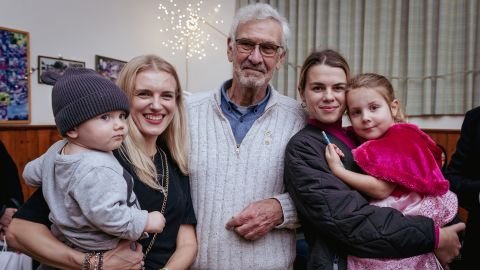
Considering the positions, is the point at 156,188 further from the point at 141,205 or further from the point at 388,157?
the point at 388,157

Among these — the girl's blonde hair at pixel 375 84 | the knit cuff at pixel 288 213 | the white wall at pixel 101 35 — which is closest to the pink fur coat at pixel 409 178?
the girl's blonde hair at pixel 375 84

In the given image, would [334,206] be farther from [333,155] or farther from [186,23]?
[186,23]

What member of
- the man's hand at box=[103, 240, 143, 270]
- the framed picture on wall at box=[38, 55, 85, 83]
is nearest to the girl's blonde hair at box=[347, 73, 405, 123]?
the man's hand at box=[103, 240, 143, 270]

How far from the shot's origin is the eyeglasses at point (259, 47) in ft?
5.68

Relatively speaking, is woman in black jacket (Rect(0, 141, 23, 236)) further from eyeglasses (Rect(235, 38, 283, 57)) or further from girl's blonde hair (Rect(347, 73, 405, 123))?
girl's blonde hair (Rect(347, 73, 405, 123))

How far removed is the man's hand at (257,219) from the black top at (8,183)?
184 cm

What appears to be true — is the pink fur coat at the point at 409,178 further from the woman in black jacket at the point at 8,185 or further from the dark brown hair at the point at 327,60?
the woman in black jacket at the point at 8,185

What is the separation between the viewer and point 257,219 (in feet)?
5.09

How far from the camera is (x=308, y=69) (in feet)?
5.39

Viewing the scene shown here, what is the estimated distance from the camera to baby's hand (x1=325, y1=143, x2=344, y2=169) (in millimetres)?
1474

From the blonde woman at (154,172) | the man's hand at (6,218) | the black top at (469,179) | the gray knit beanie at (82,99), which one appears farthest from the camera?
the man's hand at (6,218)

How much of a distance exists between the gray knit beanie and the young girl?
80 cm

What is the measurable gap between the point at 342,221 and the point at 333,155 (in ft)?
0.82

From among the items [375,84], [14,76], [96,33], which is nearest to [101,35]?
[96,33]
